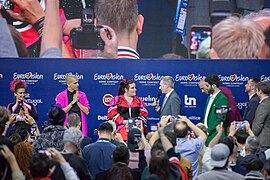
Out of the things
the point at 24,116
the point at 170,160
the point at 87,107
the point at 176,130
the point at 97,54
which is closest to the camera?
the point at 170,160

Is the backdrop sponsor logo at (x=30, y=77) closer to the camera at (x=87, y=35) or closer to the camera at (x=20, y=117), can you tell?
the camera at (x=87, y=35)

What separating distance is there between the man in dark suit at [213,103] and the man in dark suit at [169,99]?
0.52 meters

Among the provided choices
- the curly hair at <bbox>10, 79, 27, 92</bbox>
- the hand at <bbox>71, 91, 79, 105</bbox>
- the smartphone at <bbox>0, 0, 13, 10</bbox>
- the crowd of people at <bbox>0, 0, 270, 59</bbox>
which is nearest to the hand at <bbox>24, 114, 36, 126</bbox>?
the curly hair at <bbox>10, 79, 27, 92</bbox>

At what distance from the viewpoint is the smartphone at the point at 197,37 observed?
14.0 metres

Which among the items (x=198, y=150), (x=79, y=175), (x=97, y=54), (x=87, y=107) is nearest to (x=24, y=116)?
(x=87, y=107)

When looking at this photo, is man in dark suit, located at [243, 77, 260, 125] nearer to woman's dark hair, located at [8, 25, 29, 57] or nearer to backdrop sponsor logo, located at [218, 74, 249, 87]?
backdrop sponsor logo, located at [218, 74, 249, 87]

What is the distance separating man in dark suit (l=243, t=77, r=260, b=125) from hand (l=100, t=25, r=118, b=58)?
2.86 metres

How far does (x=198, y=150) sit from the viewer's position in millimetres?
8734

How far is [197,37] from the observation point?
14.2 meters

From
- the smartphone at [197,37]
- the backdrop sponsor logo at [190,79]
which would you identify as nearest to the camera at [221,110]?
the backdrop sponsor logo at [190,79]

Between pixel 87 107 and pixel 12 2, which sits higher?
pixel 12 2

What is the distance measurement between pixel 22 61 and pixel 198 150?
529 centimetres

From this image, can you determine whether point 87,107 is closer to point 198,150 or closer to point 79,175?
point 198,150

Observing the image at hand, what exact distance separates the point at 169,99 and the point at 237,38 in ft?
8.44
